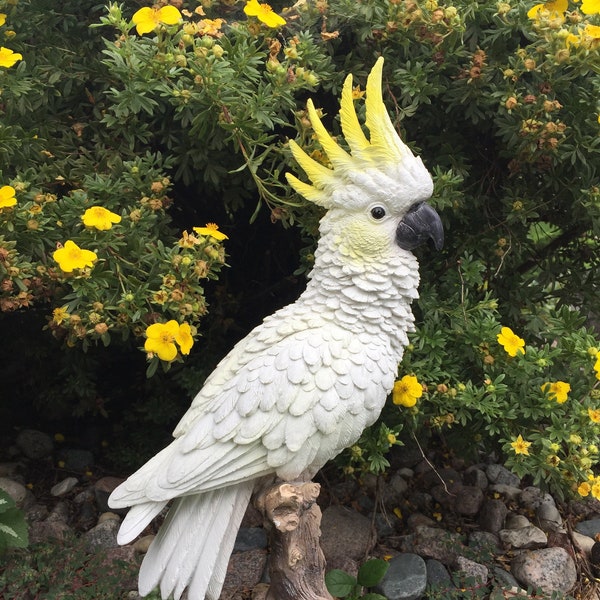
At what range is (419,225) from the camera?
1716 mm

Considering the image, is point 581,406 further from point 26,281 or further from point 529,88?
point 26,281

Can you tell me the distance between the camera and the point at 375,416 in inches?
69.9

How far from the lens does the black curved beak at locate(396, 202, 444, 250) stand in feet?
5.63

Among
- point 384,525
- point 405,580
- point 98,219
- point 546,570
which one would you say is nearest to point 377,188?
point 98,219

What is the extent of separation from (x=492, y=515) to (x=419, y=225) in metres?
1.51

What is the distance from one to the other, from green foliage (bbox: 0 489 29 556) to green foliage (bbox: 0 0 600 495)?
0.66m

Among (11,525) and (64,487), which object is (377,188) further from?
(64,487)

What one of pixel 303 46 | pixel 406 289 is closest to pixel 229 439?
pixel 406 289

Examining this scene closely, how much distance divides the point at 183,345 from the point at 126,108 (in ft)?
2.41

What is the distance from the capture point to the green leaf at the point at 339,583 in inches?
84.3

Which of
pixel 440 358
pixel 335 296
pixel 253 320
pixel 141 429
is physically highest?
pixel 335 296

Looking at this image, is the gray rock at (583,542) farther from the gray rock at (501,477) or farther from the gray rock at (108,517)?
the gray rock at (108,517)

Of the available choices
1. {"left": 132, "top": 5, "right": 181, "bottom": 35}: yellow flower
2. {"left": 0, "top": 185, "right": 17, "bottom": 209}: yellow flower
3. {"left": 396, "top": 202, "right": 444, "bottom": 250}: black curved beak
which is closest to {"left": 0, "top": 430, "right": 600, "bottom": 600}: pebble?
{"left": 396, "top": 202, "right": 444, "bottom": 250}: black curved beak

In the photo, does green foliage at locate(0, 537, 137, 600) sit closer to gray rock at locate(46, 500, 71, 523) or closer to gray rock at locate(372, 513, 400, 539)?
gray rock at locate(46, 500, 71, 523)
